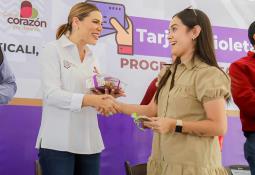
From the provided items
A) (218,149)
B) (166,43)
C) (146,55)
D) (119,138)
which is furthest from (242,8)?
(218,149)

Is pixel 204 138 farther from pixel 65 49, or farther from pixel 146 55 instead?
pixel 146 55

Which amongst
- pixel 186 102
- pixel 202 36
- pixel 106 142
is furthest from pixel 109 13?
pixel 186 102

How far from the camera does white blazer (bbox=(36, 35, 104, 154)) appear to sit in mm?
1979

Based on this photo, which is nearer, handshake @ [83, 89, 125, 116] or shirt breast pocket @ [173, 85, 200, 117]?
shirt breast pocket @ [173, 85, 200, 117]

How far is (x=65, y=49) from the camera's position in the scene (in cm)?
218

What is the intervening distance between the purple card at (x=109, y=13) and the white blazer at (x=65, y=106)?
1055mm

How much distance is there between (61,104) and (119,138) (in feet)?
4.09

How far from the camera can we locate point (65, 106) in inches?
78.3

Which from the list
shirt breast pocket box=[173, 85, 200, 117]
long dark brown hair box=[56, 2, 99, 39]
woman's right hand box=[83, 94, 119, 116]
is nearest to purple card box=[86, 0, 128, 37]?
long dark brown hair box=[56, 2, 99, 39]

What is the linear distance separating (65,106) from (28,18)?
1.28 meters

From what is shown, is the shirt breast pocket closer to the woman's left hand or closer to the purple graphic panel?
the woman's left hand

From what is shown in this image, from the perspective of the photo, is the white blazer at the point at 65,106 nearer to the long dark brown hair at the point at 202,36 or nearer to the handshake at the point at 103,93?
the handshake at the point at 103,93

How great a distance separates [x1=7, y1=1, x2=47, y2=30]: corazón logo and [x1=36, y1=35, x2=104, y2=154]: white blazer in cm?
89

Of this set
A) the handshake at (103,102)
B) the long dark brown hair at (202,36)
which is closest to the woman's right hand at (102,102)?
the handshake at (103,102)
